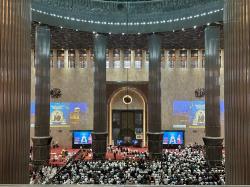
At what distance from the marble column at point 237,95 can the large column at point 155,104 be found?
17517 mm

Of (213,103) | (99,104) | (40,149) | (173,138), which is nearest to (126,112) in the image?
(173,138)

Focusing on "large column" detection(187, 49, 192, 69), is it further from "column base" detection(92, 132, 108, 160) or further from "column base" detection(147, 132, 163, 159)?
"column base" detection(92, 132, 108, 160)

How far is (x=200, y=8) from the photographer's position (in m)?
22.5

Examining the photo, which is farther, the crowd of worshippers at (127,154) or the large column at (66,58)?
the large column at (66,58)

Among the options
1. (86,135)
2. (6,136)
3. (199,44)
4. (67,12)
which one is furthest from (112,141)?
(6,136)

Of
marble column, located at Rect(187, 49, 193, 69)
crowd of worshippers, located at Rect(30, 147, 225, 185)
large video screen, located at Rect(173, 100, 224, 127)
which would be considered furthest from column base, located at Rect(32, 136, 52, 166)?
marble column, located at Rect(187, 49, 193, 69)

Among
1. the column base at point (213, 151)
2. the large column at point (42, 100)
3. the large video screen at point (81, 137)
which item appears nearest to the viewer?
the column base at point (213, 151)

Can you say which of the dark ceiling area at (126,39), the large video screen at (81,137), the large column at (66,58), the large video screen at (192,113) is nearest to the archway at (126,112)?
the large video screen at (81,137)

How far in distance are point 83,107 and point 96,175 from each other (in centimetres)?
1776

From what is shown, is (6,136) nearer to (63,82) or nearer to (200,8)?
(200,8)

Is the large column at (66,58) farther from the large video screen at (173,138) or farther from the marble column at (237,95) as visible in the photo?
the marble column at (237,95)

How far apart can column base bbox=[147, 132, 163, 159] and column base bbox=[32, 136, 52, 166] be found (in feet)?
26.3

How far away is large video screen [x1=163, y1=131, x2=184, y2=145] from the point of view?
1334 inches

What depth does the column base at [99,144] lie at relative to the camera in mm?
25000
